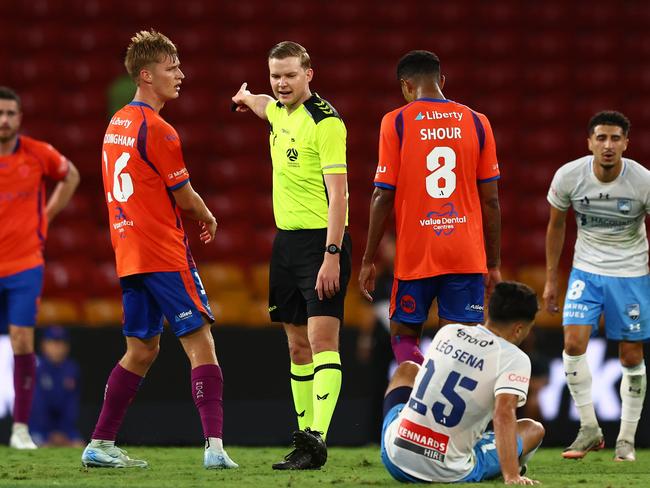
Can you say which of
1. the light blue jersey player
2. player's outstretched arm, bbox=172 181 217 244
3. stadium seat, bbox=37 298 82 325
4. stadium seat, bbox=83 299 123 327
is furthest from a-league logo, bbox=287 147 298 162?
stadium seat, bbox=37 298 82 325

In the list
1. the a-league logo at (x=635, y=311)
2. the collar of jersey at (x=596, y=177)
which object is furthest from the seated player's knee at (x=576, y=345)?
the collar of jersey at (x=596, y=177)

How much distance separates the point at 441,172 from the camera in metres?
5.93

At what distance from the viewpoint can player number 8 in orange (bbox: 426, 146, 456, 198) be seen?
19.5 ft

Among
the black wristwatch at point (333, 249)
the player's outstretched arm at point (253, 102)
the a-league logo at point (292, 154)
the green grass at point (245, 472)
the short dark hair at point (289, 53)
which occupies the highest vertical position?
the short dark hair at point (289, 53)

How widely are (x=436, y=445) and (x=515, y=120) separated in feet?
31.4

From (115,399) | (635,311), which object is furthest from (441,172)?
(115,399)

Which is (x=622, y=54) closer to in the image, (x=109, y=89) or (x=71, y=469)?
(x=109, y=89)

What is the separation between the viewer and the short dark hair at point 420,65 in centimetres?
604

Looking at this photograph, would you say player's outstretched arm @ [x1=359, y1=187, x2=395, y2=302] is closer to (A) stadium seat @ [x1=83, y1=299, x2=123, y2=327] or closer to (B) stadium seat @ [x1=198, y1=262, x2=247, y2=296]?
(A) stadium seat @ [x1=83, y1=299, x2=123, y2=327]

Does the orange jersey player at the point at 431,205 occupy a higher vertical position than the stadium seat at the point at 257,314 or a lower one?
higher

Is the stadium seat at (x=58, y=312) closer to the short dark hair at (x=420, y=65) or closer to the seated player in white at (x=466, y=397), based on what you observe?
the short dark hair at (x=420, y=65)

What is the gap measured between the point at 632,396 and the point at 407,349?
6.03 feet

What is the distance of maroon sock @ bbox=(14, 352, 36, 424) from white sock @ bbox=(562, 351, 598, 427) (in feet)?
11.2

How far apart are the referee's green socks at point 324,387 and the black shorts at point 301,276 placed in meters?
0.22
